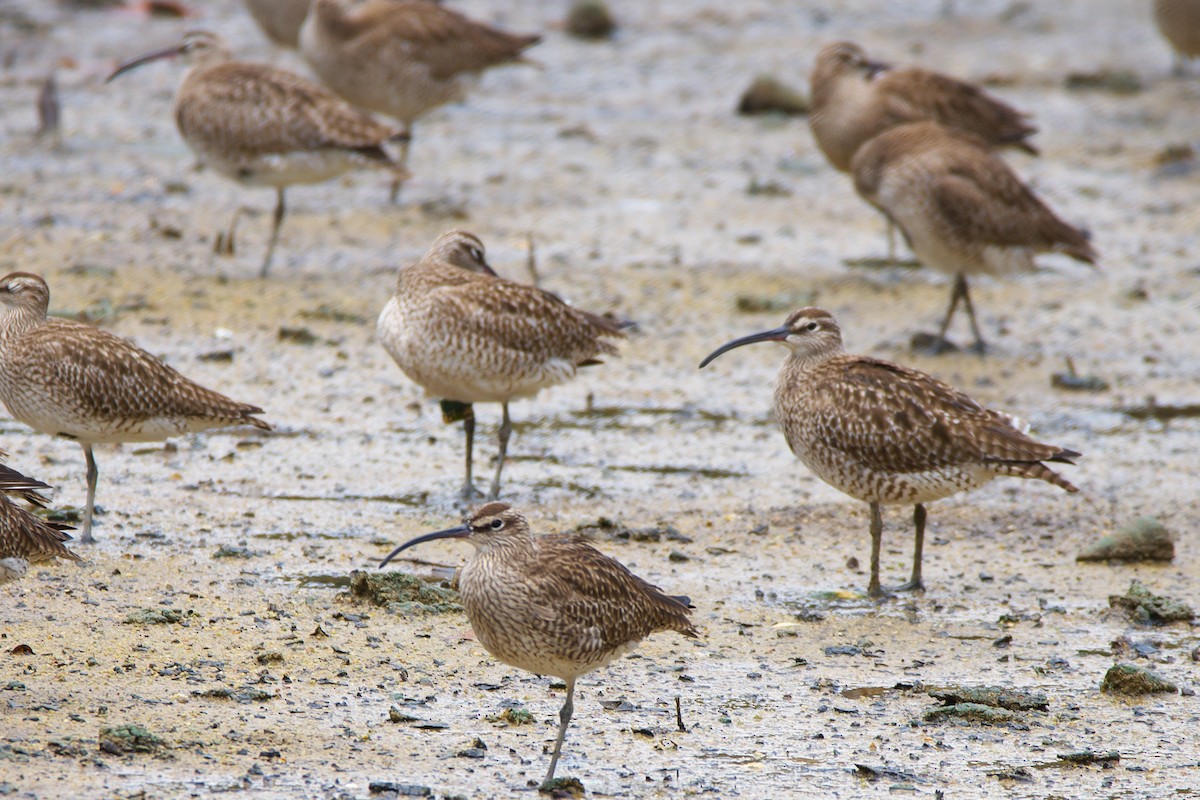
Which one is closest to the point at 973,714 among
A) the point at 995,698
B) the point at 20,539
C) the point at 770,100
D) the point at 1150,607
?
the point at 995,698

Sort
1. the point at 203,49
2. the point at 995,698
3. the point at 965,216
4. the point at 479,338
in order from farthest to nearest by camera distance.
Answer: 1. the point at 203,49
2. the point at 965,216
3. the point at 479,338
4. the point at 995,698

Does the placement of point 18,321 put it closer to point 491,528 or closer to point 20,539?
point 20,539

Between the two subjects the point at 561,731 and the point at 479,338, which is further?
the point at 479,338

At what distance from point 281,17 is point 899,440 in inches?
414

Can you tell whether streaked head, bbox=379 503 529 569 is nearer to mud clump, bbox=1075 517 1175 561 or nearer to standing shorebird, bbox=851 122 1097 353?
mud clump, bbox=1075 517 1175 561

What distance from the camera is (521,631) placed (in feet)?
19.1

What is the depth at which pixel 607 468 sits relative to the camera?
9289 mm

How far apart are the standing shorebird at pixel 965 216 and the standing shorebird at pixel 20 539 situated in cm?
676

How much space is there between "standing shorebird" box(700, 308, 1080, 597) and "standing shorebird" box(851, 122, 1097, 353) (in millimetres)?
3395

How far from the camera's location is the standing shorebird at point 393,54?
45.5 ft

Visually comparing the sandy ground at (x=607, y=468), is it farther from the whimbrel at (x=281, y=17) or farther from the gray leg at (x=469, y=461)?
the whimbrel at (x=281, y=17)

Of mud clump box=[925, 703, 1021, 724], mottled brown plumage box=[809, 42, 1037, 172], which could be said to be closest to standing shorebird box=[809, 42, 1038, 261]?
mottled brown plumage box=[809, 42, 1037, 172]

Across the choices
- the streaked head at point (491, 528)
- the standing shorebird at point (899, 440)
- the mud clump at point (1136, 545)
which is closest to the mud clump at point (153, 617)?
the streaked head at point (491, 528)

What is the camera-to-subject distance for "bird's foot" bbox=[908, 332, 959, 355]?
11281 millimetres
